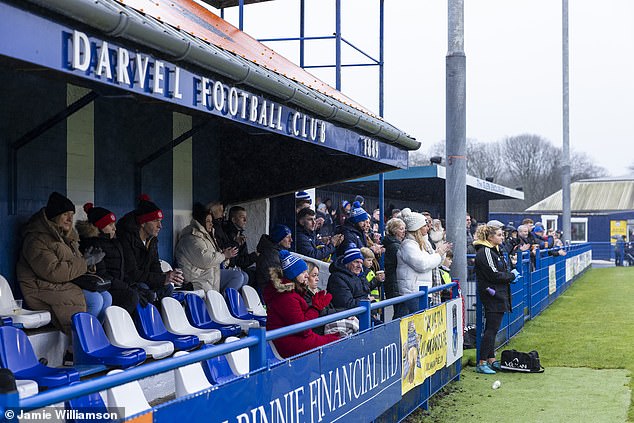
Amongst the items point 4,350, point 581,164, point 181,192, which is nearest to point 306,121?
point 181,192

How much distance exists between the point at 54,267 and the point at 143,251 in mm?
1272

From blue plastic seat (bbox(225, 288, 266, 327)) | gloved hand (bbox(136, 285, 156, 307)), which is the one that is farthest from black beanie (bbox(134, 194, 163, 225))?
blue plastic seat (bbox(225, 288, 266, 327))

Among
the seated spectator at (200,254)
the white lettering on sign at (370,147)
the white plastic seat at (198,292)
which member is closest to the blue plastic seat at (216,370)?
the white plastic seat at (198,292)

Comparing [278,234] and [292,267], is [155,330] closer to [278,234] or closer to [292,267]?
[292,267]

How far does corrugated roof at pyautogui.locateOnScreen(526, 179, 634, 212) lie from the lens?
60.5m

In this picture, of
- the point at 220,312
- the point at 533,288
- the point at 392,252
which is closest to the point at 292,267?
the point at 220,312

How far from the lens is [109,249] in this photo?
6613 millimetres

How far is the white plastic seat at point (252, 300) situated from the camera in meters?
8.96

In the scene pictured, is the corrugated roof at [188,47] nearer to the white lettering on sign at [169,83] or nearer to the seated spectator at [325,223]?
the white lettering on sign at [169,83]

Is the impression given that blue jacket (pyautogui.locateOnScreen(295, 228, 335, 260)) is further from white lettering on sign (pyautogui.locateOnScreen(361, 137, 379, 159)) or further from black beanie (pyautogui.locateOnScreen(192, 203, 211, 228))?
black beanie (pyautogui.locateOnScreen(192, 203, 211, 228))

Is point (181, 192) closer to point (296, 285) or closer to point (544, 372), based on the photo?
point (296, 285)

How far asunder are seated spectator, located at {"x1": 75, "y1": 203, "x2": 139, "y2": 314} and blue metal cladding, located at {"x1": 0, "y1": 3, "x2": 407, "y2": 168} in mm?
1455

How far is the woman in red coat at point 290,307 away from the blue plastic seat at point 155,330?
99 centimetres

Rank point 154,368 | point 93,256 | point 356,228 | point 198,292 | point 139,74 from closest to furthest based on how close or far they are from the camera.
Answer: point 154,368, point 139,74, point 93,256, point 198,292, point 356,228
